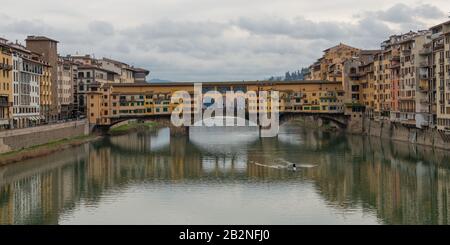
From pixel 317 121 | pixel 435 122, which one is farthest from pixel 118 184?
pixel 317 121

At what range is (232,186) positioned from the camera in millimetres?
28844

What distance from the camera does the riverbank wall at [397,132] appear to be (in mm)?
40156

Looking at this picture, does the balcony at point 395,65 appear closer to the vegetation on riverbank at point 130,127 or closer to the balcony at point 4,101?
the vegetation on riverbank at point 130,127

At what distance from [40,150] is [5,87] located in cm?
631

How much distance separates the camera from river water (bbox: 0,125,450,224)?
2244cm

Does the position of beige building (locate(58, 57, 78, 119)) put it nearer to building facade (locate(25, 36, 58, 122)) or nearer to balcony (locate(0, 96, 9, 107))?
building facade (locate(25, 36, 58, 122))

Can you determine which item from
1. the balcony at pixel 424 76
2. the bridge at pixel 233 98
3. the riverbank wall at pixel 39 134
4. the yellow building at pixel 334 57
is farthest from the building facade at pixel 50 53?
the balcony at pixel 424 76

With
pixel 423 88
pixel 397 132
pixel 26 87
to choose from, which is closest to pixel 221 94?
pixel 397 132

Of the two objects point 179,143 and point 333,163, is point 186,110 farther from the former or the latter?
point 333,163

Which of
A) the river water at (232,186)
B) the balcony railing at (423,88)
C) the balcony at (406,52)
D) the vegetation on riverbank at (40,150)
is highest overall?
the balcony at (406,52)

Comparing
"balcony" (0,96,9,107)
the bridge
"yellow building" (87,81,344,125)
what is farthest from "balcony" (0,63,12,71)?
the bridge

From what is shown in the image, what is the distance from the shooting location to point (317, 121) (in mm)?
71750

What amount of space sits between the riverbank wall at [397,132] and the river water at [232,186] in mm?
903
